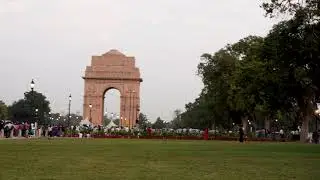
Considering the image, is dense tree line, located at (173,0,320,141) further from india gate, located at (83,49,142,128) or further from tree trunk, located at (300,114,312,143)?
india gate, located at (83,49,142,128)

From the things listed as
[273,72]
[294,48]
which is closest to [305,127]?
[273,72]

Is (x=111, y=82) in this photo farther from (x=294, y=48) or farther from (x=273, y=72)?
(x=294, y=48)

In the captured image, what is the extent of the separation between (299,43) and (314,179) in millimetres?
21916

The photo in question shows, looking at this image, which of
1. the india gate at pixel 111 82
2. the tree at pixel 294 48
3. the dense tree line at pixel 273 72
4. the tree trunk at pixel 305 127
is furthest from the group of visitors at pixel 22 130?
the india gate at pixel 111 82

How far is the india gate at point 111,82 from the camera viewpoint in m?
132

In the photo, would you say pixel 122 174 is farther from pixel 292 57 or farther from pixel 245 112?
pixel 245 112

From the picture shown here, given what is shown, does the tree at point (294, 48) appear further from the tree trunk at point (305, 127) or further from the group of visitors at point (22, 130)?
the group of visitors at point (22, 130)

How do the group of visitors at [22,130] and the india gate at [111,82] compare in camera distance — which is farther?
the india gate at [111,82]

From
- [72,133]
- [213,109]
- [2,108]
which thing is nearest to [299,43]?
[72,133]

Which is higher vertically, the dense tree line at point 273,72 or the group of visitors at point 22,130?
the dense tree line at point 273,72

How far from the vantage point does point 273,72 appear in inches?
2036

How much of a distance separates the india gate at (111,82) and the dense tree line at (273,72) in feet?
106

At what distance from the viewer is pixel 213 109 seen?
3656 inches

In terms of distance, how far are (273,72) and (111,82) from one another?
84.0 m
